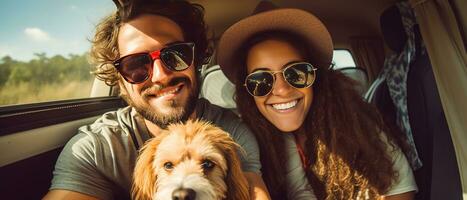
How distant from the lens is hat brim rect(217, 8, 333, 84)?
2.81 m

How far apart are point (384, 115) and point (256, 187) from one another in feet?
4.74

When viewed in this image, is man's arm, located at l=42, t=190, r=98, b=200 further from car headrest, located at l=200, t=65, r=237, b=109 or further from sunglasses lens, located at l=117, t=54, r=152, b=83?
car headrest, located at l=200, t=65, r=237, b=109

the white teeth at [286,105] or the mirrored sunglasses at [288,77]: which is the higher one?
the mirrored sunglasses at [288,77]

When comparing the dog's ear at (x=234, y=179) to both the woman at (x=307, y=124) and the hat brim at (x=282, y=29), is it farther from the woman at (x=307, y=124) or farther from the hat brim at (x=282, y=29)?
the hat brim at (x=282, y=29)

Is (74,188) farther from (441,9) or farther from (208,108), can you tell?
(441,9)

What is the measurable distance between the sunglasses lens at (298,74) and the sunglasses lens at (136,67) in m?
1.01

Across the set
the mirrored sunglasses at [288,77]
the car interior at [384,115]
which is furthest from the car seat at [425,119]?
the mirrored sunglasses at [288,77]

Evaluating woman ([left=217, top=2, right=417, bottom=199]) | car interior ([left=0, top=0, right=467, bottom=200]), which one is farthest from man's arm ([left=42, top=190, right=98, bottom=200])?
woman ([left=217, top=2, right=417, bottom=199])

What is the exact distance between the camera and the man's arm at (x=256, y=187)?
234 cm

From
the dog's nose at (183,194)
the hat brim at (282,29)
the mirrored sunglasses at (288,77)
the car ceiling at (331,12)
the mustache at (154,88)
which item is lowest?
the dog's nose at (183,194)

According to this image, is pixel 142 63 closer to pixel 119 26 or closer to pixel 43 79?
pixel 119 26

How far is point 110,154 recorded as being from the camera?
2.32 metres

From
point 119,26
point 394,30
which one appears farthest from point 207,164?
point 394,30

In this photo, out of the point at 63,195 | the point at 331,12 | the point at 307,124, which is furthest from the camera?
the point at 331,12
